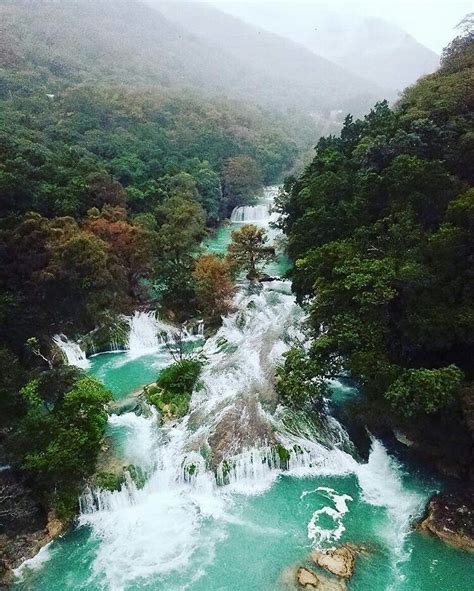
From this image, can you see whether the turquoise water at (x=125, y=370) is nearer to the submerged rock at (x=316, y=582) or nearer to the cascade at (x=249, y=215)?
the submerged rock at (x=316, y=582)

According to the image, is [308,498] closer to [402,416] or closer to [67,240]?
[402,416]

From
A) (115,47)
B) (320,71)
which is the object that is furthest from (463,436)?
(320,71)

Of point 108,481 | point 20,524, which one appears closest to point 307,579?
point 108,481

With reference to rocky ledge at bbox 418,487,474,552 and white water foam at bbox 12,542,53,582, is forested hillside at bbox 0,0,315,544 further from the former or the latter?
rocky ledge at bbox 418,487,474,552

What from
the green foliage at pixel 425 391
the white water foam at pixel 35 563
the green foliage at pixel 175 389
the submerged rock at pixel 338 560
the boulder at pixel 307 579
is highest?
the green foliage at pixel 425 391

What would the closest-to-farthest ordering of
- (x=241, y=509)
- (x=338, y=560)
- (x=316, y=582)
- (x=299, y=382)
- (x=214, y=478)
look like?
(x=316, y=582) < (x=338, y=560) < (x=241, y=509) < (x=214, y=478) < (x=299, y=382)

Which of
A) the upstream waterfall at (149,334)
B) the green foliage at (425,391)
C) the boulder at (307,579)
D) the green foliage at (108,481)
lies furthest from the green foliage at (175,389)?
the green foliage at (425,391)

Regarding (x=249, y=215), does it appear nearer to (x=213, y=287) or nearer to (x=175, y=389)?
(x=213, y=287)
